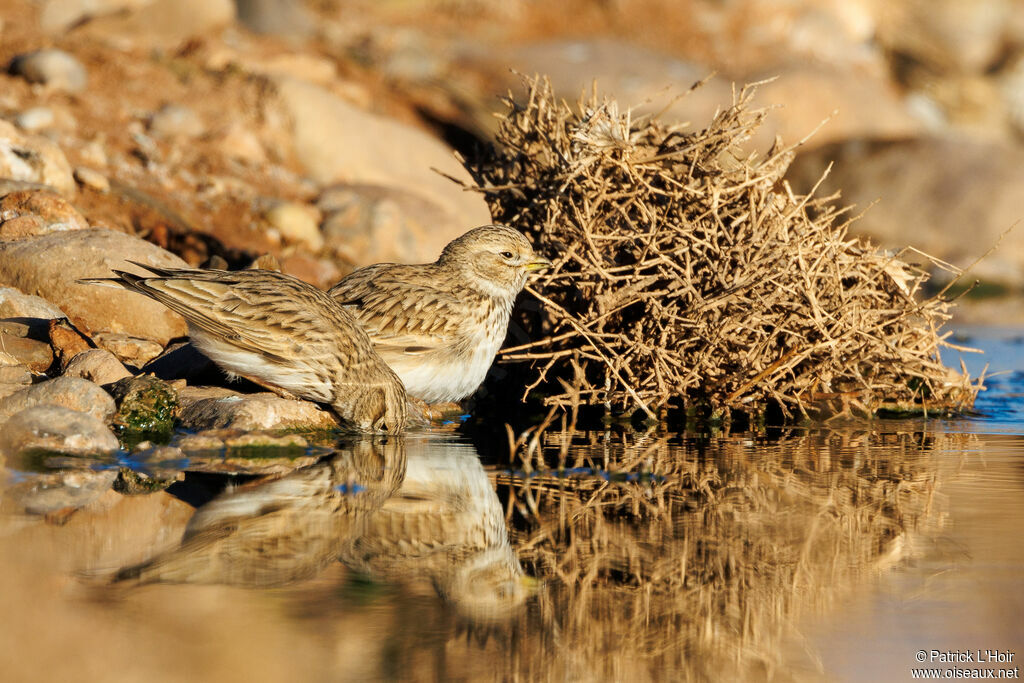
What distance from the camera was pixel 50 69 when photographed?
12.3 metres

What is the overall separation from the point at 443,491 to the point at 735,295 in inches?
95.5

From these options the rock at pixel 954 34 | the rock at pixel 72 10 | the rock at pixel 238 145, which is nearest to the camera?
the rock at pixel 238 145

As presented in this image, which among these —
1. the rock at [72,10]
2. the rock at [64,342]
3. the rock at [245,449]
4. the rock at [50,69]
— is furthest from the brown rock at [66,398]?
the rock at [72,10]

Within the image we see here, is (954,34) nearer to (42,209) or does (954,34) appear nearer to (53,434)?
(42,209)

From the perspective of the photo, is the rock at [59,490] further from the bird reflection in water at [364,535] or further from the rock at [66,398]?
the rock at [66,398]

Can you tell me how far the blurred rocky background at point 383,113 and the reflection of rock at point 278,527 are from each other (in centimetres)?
265

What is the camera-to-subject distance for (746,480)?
18.5ft

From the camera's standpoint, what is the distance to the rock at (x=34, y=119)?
11.2 metres

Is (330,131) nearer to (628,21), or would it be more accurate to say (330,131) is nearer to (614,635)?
(614,635)

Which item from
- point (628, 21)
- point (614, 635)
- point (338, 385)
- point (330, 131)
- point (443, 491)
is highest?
point (628, 21)

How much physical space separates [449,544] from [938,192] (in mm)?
16822

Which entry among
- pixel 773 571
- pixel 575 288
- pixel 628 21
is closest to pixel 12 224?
pixel 575 288

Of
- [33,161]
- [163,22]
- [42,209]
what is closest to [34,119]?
[33,161]

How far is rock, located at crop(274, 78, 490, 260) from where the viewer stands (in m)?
13.3
